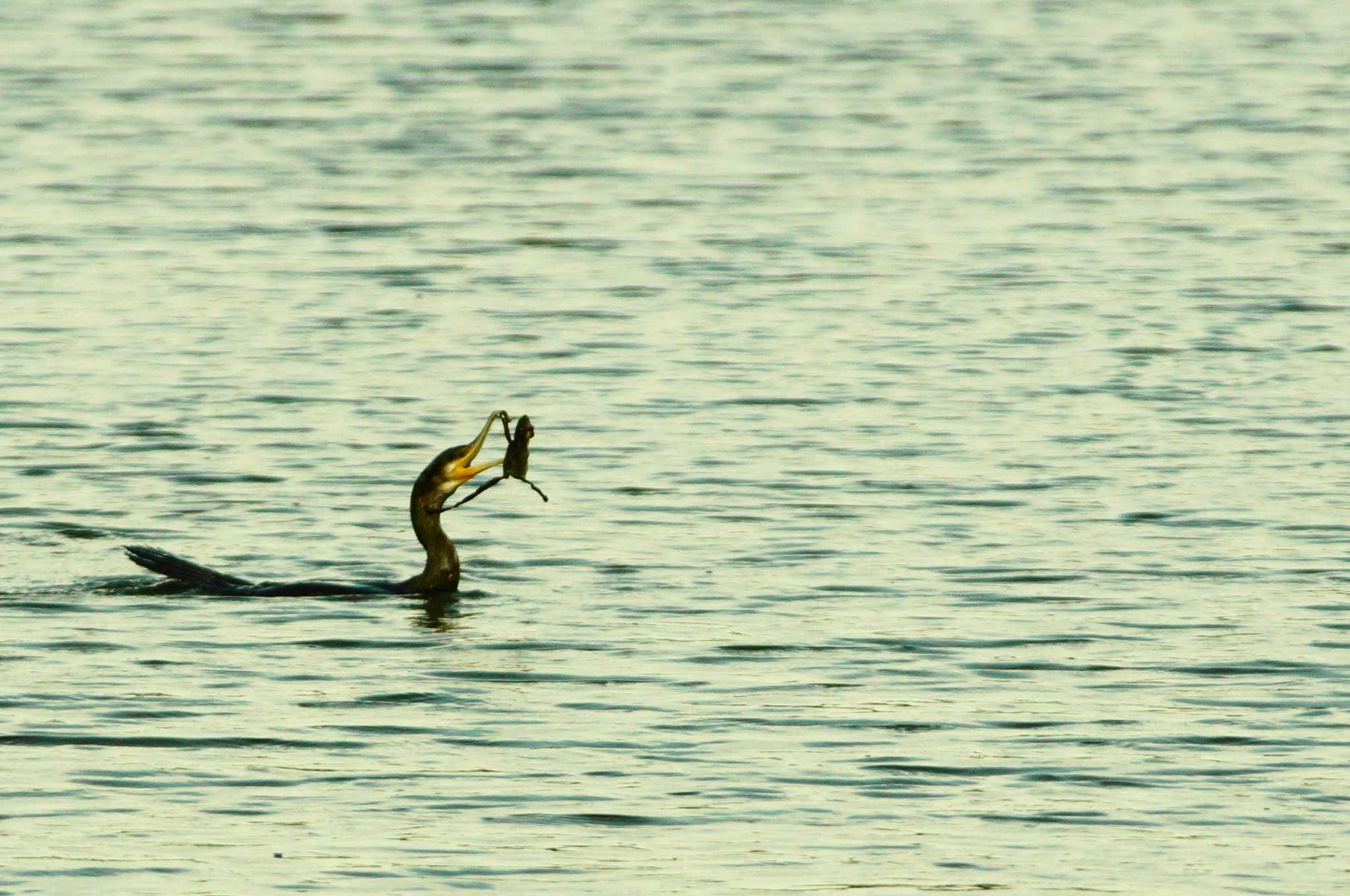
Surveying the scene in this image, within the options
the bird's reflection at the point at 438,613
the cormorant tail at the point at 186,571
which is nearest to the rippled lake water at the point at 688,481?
the bird's reflection at the point at 438,613

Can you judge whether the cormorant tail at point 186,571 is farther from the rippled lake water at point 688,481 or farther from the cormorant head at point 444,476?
the cormorant head at point 444,476

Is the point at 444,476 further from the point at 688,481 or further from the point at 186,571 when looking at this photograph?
the point at 688,481

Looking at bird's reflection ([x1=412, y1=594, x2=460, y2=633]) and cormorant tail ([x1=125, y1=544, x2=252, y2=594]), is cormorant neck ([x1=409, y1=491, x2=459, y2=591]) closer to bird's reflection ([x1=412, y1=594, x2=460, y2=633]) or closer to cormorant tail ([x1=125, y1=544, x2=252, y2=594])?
bird's reflection ([x1=412, y1=594, x2=460, y2=633])

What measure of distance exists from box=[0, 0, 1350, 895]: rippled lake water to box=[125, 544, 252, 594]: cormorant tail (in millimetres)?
248

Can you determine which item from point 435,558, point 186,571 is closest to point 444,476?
point 435,558

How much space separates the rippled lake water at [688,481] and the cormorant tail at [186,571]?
25 cm

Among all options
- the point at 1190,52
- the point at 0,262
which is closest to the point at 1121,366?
the point at 0,262

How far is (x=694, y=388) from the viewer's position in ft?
70.5

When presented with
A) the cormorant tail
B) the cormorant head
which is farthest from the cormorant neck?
the cormorant tail

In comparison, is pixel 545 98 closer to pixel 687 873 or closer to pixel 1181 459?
pixel 1181 459

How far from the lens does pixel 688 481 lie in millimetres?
18734

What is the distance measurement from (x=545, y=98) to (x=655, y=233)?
9199 millimetres

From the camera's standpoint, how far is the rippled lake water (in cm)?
1198

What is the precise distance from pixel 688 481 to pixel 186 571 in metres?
4.04
